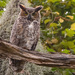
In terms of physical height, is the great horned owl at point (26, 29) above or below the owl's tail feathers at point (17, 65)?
above

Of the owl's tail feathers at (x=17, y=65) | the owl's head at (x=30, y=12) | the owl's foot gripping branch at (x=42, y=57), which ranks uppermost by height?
the owl's head at (x=30, y=12)

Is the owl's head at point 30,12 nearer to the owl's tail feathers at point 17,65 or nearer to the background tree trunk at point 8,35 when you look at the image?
the background tree trunk at point 8,35

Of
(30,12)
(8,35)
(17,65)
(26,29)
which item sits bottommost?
(17,65)

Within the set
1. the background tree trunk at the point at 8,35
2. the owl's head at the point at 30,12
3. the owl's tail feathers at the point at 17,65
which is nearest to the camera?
the owl's tail feathers at the point at 17,65

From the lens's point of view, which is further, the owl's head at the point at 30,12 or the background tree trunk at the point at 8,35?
the background tree trunk at the point at 8,35

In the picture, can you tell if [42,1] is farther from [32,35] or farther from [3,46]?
[3,46]

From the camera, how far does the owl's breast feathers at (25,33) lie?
1550mm

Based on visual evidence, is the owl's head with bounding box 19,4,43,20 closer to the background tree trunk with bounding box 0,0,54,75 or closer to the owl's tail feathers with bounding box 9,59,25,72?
the background tree trunk with bounding box 0,0,54,75

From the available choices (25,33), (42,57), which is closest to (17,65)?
(25,33)

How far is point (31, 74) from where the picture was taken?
5.48ft

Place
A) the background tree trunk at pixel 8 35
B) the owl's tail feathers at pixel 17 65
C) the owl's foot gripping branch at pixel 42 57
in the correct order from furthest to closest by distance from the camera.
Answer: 1. the background tree trunk at pixel 8 35
2. the owl's tail feathers at pixel 17 65
3. the owl's foot gripping branch at pixel 42 57

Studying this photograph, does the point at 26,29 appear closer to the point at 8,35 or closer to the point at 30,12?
the point at 30,12

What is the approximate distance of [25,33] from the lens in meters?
1.55

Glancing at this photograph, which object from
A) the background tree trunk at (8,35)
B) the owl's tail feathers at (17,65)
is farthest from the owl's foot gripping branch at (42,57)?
the background tree trunk at (8,35)
